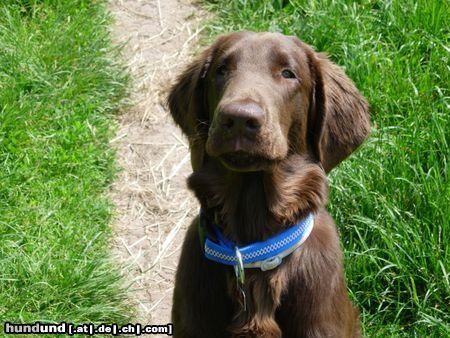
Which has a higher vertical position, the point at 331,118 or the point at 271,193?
the point at 331,118

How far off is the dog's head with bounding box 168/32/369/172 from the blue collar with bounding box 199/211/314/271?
1.03 feet

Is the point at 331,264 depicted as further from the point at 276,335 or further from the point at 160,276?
the point at 160,276

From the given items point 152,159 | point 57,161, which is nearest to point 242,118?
point 57,161

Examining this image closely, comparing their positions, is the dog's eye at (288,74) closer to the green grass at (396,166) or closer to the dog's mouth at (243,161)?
the dog's mouth at (243,161)

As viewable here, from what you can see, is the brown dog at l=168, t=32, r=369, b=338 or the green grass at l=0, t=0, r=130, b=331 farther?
the green grass at l=0, t=0, r=130, b=331

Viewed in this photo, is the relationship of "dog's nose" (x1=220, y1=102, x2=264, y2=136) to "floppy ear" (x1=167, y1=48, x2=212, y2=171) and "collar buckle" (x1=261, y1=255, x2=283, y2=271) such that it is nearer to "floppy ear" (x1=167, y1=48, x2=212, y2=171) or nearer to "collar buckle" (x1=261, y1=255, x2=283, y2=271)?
"floppy ear" (x1=167, y1=48, x2=212, y2=171)

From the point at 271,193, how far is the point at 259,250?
25cm

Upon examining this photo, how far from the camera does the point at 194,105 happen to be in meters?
4.01

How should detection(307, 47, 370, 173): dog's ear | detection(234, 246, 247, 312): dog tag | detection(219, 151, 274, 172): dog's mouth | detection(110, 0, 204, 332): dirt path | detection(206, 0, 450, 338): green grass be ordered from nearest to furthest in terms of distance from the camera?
detection(219, 151, 274, 172): dog's mouth → detection(234, 246, 247, 312): dog tag → detection(307, 47, 370, 173): dog's ear → detection(206, 0, 450, 338): green grass → detection(110, 0, 204, 332): dirt path

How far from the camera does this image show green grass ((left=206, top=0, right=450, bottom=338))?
4473mm

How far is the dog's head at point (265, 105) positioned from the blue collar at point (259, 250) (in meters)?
0.31

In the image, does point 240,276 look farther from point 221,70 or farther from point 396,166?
point 396,166

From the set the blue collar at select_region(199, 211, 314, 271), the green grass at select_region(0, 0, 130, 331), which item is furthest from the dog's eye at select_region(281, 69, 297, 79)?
the green grass at select_region(0, 0, 130, 331)

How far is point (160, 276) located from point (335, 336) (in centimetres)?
157
